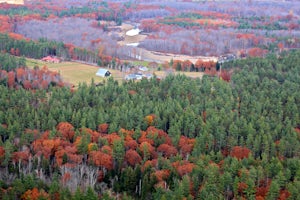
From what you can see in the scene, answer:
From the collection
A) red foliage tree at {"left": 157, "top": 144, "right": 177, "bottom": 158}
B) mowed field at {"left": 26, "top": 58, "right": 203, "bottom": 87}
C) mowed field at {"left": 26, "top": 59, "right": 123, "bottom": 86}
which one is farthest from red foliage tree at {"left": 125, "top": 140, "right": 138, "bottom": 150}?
mowed field at {"left": 26, "top": 59, "right": 123, "bottom": 86}

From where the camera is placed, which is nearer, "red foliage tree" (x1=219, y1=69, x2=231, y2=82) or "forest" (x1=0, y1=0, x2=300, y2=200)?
→ "forest" (x1=0, y1=0, x2=300, y2=200)

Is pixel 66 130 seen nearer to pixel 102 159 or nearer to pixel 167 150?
pixel 102 159

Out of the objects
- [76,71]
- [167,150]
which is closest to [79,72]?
[76,71]

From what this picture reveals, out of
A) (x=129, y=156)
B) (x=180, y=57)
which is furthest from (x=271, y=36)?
(x=129, y=156)

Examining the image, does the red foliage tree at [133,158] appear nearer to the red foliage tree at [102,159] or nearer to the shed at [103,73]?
the red foliage tree at [102,159]

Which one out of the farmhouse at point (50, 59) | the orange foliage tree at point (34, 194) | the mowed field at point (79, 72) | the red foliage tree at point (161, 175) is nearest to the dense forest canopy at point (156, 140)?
the red foliage tree at point (161, 175)

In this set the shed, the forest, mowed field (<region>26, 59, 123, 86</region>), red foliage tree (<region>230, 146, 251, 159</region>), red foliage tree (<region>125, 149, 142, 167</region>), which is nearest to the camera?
the forest

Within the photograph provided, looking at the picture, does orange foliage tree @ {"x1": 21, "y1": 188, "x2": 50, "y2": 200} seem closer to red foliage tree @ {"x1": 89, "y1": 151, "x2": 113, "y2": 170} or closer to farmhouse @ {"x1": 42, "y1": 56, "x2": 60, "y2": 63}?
red foliage tree @ {"x1": 89, "y1": 151, "x2": 113, "y2": 170}
